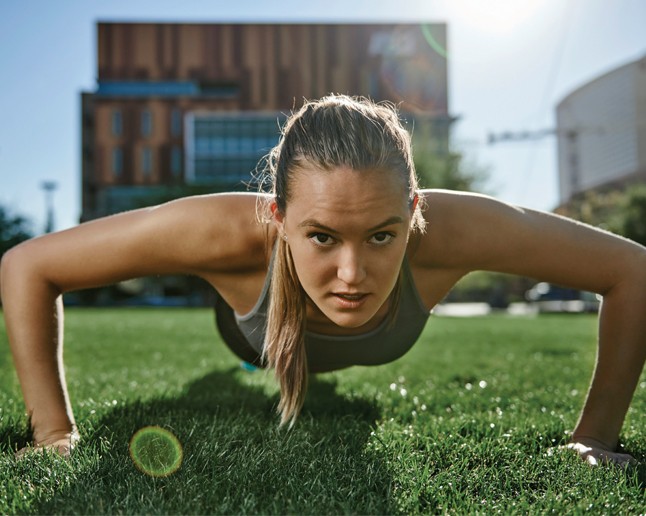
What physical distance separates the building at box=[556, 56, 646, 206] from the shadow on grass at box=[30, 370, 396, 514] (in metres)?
72.6

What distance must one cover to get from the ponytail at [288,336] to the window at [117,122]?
5496 centimetres

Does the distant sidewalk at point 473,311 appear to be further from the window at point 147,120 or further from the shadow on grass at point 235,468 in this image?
the window at point 147,120

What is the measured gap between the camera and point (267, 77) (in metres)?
56.5

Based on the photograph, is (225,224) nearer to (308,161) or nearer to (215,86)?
(308,161)

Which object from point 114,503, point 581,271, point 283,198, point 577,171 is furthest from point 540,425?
point 577,171

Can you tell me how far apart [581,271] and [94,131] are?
2262 inches

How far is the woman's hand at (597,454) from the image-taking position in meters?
2.36

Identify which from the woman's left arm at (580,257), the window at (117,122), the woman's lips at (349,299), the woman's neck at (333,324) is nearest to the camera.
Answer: the woman's lips at (349,299)

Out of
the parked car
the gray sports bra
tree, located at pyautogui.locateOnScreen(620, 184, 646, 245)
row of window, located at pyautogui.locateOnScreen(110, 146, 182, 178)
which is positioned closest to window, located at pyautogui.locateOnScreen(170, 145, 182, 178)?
row of window, located at pyautogui.locateOnScreen(110, 146, 182, 178)

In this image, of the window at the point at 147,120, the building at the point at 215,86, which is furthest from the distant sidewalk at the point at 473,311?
the window at the point at 147,120

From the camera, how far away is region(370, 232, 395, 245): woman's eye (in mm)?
2225

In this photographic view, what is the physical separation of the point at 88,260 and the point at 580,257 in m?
2.07

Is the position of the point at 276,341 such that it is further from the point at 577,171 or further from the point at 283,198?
the point at 577,171

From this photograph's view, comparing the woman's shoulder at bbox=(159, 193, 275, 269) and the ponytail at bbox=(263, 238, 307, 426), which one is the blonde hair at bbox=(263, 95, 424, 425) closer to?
the ponytail at bbox=(263, 238, 307, 426)
